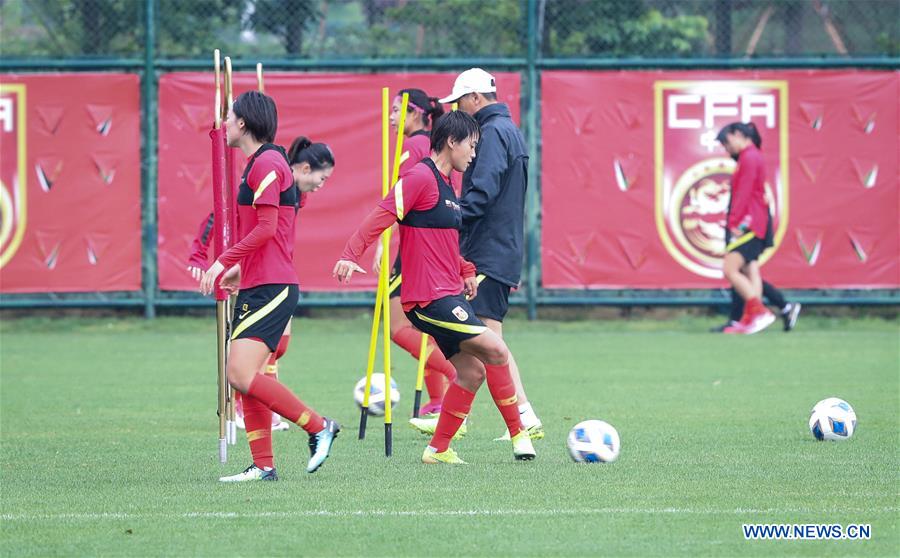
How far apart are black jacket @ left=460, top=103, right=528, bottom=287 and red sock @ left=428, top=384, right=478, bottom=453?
0.85m

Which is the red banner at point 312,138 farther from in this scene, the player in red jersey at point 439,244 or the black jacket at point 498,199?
the player in red jersey at point 439,244

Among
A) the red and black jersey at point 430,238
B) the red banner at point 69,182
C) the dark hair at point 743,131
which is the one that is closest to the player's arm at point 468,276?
the red and black jersey at point 430,238

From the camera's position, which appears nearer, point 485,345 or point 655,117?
point 485,345

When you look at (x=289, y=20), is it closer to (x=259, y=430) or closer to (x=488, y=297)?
(x=488, y=297)

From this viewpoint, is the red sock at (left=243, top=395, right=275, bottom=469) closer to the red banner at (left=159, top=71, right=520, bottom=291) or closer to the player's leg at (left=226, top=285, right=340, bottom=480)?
the player's leg at (left=226, top=285, right=340, bottom=480)

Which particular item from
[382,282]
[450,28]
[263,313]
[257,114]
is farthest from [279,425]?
[450,28]

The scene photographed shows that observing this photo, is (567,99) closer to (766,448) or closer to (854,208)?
(854,208)

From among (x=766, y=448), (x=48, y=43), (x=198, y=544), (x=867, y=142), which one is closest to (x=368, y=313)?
(x=48, y=43)

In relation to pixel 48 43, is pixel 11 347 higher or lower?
lower

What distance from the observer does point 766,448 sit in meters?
8.49

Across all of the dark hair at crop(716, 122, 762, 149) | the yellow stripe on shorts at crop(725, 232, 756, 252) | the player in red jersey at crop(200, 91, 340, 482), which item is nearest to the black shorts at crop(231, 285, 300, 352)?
the player in red jersey at crop(200, 91, 340, 482)

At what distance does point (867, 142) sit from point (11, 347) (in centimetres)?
979

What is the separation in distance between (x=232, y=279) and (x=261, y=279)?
8.2 inches

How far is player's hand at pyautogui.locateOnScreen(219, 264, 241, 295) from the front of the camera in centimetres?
730
